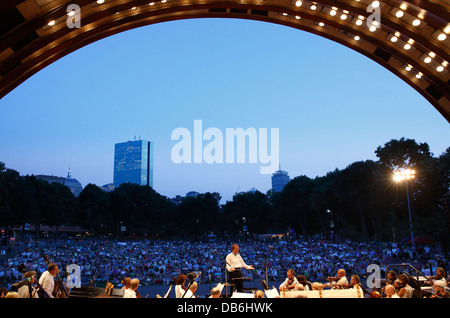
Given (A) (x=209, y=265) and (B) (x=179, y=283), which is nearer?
(B) (x=179, y=283)

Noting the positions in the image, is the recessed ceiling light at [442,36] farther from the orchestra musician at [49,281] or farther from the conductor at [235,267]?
the orchestra musician at [49,281]

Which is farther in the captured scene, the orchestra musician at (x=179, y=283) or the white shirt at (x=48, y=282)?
the white shirt at (x=48, y=282)

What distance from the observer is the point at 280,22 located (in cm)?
1758

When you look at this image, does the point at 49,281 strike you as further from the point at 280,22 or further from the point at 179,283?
the point at 280,22

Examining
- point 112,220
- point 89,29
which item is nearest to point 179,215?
point 112,220

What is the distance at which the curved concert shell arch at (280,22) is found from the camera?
12266mm

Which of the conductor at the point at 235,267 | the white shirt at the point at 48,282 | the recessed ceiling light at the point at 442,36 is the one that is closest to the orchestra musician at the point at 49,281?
the white shirt at the point at 48,282

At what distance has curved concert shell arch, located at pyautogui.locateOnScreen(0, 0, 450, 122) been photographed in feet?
40.2

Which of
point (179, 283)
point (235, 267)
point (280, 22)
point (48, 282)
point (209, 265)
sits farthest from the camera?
point (209, 265)

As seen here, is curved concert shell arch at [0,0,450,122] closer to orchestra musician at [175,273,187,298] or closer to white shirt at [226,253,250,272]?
orchestra musician at [175,273,187,298]
